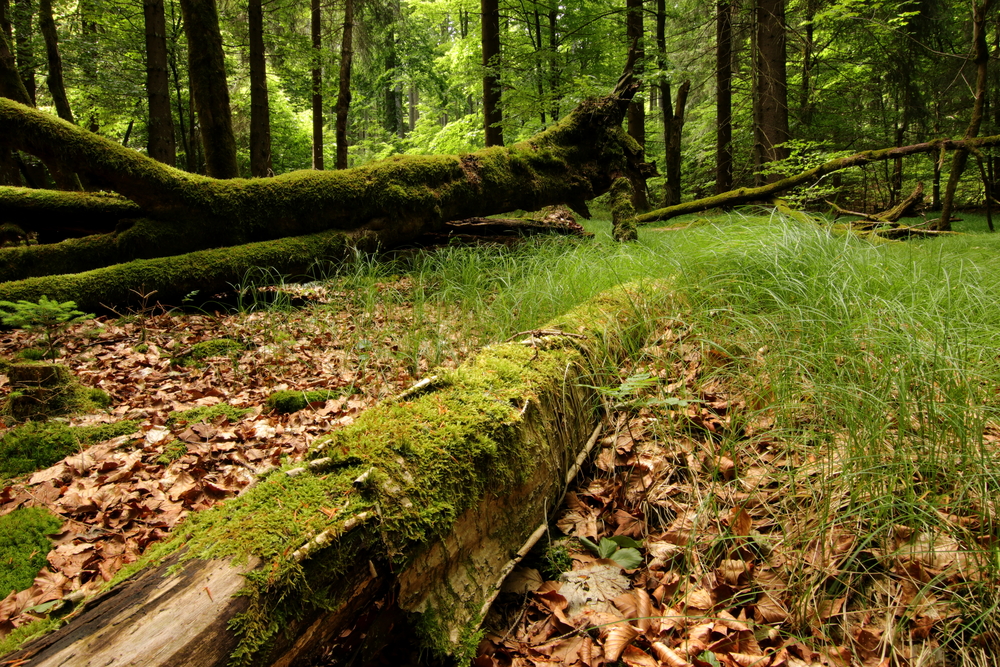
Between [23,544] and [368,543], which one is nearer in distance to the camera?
[368,543]

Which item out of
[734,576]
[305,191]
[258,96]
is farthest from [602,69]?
[734,576]

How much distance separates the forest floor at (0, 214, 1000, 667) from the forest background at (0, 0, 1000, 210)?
701 centimetres

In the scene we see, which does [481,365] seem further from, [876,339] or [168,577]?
[876,339]

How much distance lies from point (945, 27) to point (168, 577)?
1683 centimetres

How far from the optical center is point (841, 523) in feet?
5.15

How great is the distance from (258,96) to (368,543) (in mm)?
10252

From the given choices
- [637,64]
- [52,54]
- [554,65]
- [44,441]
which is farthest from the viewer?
[554,65]

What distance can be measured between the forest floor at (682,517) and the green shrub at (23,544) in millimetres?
39

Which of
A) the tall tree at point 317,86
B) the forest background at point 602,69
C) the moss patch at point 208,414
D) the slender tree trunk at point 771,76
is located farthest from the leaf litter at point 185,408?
the slender tree trunk at point 771,76

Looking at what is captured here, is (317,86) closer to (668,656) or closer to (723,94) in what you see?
→ (723,94)

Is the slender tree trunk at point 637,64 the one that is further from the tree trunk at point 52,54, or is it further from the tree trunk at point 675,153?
the tree trunk at point 52,54

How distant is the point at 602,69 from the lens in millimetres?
12969

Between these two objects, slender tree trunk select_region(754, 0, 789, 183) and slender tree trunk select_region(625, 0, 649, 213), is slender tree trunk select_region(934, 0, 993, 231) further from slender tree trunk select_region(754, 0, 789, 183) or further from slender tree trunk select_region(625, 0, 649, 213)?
slender tree trunk select_region(625, 0, 649, 213)

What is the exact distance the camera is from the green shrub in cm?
179
